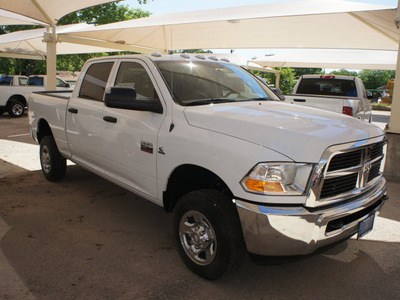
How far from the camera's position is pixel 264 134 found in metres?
2.49

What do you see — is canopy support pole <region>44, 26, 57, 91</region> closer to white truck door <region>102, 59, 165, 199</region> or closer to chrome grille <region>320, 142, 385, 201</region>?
white truck door <region>102, 59, 165, 199</region>

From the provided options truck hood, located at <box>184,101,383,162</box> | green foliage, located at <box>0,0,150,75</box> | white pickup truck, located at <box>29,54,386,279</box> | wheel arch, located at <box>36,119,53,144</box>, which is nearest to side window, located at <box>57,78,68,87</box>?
green foliage, located at <box>0,0,150,75</box>

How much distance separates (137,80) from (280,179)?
6.79 ft

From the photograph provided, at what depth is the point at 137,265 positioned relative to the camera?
10.4ft

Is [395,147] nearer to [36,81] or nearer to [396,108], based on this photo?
[396,108]

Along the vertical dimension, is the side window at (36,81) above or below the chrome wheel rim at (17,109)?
above

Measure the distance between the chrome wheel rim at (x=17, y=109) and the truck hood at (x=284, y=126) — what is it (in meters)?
13.5

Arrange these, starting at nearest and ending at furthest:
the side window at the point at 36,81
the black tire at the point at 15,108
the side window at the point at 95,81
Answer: the side window at the point at 95,81 < the black tire at the point at 15,108 < the side window at the point at 36,81

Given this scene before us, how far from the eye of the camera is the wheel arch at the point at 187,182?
9.61ft

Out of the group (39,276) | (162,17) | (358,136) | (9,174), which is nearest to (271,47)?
(162,17)

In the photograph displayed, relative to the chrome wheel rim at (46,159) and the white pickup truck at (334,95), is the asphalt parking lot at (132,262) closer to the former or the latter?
the chrome wheel rim at (46,159)

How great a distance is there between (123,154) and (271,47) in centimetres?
1094

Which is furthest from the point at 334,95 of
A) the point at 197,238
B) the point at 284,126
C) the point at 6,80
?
the point at 6,80

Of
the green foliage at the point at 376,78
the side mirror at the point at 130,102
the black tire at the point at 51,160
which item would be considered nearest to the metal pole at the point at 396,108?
the side mirror at the point at 130,102
